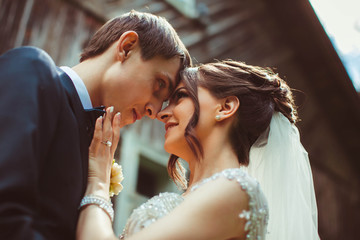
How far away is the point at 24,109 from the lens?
179 centimetres

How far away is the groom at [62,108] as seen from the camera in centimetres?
168

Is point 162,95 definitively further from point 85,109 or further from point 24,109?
point 24,109

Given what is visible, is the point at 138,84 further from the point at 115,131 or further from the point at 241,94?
the point at 241,94

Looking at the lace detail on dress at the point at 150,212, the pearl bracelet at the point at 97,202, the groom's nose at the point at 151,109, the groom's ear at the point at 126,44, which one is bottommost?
the lace detail on dress at the point at 150,212

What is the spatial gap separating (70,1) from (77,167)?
4001 mm

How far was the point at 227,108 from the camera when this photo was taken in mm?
2816

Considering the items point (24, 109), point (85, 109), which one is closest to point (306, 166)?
point (85, 109)

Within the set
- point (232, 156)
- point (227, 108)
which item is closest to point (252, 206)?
point (232, 156)

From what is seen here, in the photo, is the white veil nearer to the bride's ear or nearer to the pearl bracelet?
the bride's ear

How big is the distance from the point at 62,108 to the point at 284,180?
149 cm

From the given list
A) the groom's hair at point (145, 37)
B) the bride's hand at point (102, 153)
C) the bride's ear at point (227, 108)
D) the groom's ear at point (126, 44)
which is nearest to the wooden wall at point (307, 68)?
the groom's hair at point (145, 37)

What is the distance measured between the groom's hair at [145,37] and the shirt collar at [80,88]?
1.23 ft

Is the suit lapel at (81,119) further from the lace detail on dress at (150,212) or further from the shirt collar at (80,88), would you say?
the lace detail on dress at (150,212)

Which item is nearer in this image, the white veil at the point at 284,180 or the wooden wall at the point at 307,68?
the white veil at the point at 284,180
